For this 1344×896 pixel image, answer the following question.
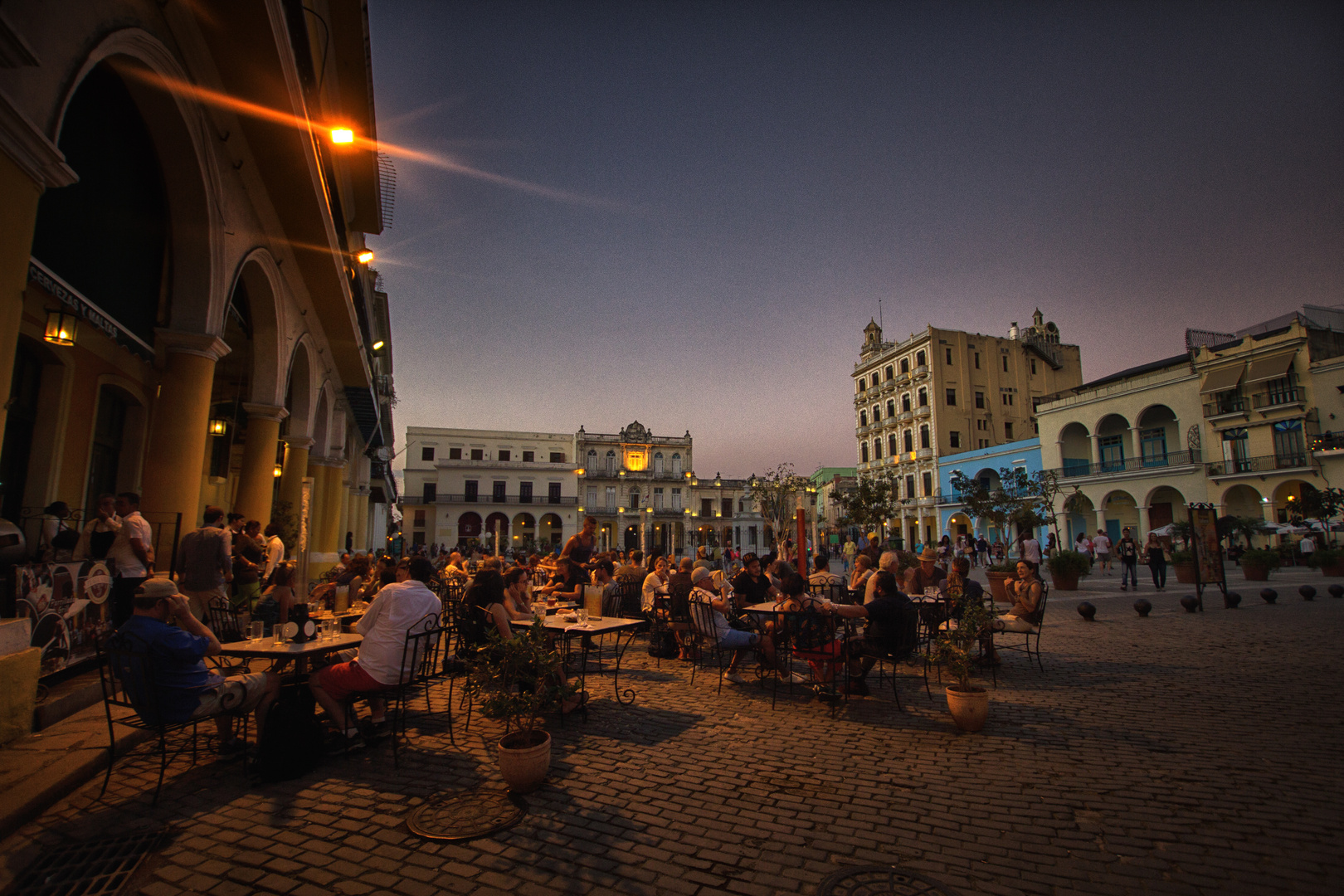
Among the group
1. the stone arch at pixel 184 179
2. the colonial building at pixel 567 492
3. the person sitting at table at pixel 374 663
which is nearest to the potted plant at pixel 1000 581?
the person sitting at table at pixel 374 663

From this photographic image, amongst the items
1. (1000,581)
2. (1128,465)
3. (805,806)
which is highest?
(1128,465)

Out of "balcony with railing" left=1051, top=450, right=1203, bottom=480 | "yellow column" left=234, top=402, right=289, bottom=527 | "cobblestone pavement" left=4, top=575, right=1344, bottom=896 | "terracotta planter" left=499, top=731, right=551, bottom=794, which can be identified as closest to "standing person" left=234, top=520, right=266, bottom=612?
"yellow column" left=234, top=402, right=289, bottom=527

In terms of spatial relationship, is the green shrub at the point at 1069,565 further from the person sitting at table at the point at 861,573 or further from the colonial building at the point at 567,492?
the colonial building at the point at 567,492

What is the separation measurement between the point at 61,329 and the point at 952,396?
42819mm

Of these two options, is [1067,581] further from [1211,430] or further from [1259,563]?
[1211,430]

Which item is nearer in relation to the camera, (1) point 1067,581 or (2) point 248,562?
(2) point 248,562

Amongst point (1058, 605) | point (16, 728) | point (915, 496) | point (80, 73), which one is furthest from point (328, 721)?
point (915, 496)

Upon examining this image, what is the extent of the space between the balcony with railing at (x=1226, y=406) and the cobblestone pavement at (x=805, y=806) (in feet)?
86.1

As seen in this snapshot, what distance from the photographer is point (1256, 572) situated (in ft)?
51.2

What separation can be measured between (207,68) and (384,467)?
25001mm

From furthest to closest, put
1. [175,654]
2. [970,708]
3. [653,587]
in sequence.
Answer: [653,587]
[970,708]
[175,654]

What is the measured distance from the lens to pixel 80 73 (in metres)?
4.25

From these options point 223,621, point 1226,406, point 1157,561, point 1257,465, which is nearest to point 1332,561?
point 1157,561

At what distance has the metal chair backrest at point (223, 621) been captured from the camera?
563 centimetres
